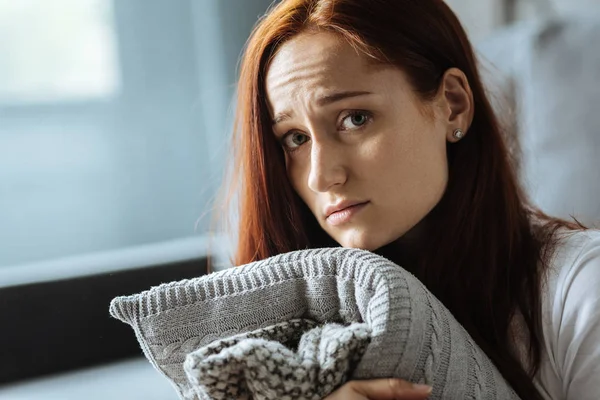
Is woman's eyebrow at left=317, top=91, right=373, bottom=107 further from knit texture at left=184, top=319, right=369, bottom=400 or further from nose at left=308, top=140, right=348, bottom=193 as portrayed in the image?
knit texture at left=184, top=319, right=369, bottom=400

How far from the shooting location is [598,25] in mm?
1319

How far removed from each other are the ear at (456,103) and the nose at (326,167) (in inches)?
7.1

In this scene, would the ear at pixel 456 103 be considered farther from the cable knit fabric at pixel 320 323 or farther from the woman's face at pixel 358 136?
the cable knit fabric at pixel 320 323

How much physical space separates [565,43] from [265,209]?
28.3 inches

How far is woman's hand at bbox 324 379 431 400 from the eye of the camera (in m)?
0.69

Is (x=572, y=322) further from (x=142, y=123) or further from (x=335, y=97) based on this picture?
(x=142, y=123)

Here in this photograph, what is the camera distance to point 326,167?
91 centimetres

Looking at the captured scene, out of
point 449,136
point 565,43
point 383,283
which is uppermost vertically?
point 565,43

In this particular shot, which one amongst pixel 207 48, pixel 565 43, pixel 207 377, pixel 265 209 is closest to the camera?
pixel 207 377

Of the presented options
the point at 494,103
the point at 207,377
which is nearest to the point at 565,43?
the point at 494,103

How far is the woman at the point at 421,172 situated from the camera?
35.2 inches

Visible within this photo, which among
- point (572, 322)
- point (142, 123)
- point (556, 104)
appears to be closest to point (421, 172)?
point (572, 322)

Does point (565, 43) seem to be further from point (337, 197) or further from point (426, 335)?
point (426, 335)

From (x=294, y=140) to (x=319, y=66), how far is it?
13 centimetres
